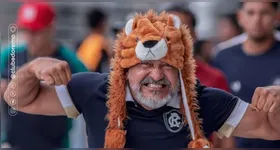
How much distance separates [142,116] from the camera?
2.17 metres

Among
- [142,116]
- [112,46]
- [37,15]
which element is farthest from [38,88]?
[37,15]

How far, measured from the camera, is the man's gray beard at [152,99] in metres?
2.12

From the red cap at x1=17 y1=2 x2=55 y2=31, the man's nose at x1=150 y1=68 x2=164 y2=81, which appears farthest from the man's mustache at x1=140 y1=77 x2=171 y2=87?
the red cap at x1=17 y1=2 x2=55 y2=31

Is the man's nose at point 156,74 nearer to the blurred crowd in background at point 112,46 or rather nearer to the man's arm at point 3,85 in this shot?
the blurred crowd in background at point 112,46

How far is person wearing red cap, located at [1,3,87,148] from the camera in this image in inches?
98.9

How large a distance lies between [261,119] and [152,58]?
1.02ft

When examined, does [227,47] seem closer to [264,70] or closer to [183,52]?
[264,70]

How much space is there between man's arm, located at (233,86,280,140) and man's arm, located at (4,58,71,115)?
0.44 meters

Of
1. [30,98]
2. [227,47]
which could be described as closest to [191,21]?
[227,47]

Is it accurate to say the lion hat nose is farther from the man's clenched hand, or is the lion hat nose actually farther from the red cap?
the red cap

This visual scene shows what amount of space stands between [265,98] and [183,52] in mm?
229

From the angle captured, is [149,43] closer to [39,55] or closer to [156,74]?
[156,74]

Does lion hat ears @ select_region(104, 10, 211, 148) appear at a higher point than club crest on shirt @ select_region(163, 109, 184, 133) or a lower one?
higher

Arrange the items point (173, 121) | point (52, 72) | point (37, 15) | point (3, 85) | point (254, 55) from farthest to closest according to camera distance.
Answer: point (254, 55), point (37, 15), point (3, 85), point (173, 121), point (52, 72)
